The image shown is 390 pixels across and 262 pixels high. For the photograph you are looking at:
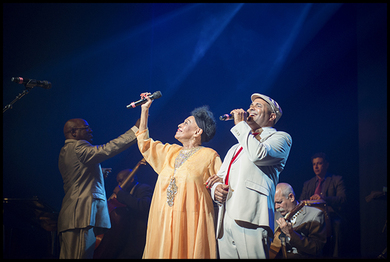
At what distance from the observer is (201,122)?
9.84ft

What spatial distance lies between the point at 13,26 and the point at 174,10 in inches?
84.2

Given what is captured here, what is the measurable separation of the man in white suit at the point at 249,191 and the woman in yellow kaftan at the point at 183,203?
0.32 meters

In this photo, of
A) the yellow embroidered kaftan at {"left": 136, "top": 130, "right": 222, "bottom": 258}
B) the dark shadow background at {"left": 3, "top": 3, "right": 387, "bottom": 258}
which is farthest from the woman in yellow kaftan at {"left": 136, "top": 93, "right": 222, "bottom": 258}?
the dark shadow background at {"left": 3, "top": 3, "right": 387, "bottom": 258}

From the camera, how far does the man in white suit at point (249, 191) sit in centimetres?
207

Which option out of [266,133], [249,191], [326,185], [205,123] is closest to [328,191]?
[326,185]

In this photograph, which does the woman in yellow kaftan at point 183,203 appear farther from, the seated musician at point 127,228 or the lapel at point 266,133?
the seated musician at point 127,228

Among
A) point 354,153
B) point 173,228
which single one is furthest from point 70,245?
point 354,153

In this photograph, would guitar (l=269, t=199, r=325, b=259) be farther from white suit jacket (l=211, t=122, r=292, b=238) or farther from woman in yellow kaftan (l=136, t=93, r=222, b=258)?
white suit jacket (l=211, t=122, r=292, b=238)

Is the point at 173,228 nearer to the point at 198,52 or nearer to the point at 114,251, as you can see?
the point at 114,251

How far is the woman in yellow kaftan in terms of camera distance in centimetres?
255

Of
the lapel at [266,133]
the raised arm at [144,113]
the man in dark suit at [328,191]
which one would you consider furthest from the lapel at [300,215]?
the raised arm at [144,113]

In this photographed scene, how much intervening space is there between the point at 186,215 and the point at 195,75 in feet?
7.70

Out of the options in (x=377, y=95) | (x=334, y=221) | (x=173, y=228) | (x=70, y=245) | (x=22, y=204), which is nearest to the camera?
(x=173, y=228)

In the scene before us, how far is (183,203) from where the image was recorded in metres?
2.64
